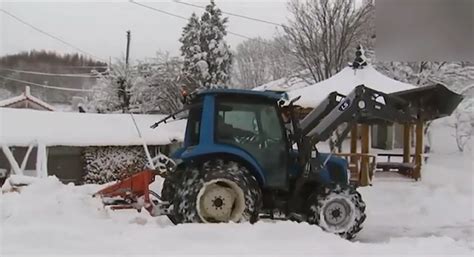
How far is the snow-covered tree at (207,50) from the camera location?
18328 millimetres

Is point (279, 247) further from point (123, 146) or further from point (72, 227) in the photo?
point (123, 146)

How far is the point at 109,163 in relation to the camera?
34.6 feet

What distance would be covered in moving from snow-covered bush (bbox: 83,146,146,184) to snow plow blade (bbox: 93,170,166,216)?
5349 millimetres

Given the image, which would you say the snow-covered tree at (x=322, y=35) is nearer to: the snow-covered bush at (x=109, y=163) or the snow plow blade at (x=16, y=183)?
the snow-covered bush at (x=109, y=163)

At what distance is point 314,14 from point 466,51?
1444 cm

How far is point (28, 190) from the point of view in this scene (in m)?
4.78

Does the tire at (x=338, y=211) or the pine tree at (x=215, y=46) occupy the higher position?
the pine tree at (x=215, y=46)

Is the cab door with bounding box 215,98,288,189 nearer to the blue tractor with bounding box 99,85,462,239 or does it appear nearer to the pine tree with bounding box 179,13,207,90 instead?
the blue tractor with bounding box 99,85,462,239

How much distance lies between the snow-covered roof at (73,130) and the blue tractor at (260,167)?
4348 mm

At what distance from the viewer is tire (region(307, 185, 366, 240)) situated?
4.44 metres

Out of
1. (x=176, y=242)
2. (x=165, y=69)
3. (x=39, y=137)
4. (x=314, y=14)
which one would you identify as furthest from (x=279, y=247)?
(x=165, y=69)

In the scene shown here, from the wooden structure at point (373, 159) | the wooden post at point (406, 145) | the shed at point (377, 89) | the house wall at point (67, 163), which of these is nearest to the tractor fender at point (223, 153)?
the shed at point (377, 89)

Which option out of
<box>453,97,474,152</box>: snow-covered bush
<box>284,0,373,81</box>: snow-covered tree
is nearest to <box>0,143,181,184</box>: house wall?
<box>284,0,373,81</box>: snow-covered tree

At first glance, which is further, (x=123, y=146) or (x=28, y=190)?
(x=123, y=146)
